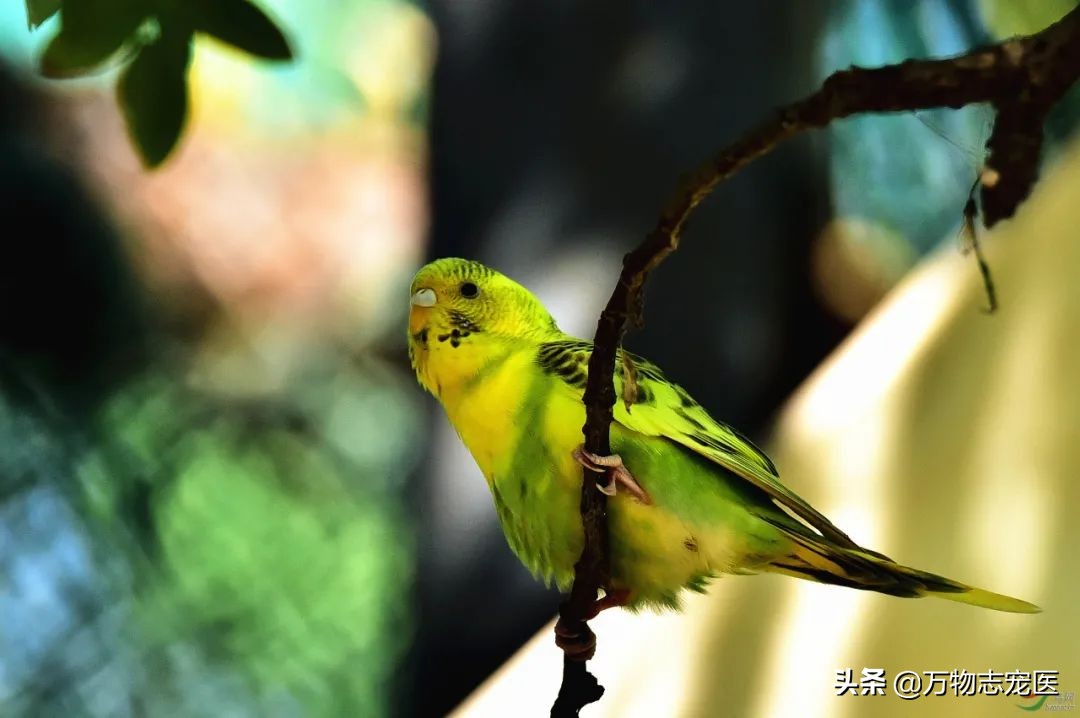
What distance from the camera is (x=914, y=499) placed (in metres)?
1.61

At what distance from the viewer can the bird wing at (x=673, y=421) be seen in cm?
118


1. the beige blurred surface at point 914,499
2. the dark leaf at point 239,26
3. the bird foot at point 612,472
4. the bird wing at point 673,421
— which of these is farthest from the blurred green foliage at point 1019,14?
the dark leaf at point 239,26

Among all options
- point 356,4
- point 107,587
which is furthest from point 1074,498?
point 107,587

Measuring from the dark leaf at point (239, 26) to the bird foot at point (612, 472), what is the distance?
585mm

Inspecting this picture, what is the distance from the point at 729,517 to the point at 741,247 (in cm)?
73

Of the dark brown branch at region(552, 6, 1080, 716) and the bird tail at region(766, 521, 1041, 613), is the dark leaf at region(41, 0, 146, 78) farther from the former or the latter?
the bird tail at region(766, 521, 1041, 613)

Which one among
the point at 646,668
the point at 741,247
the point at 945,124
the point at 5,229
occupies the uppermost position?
the point at 945,124

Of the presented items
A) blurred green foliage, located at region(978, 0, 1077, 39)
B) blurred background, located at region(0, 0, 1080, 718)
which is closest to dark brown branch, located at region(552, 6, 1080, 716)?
blurred background, located at region(0, 0, 1080, 718)

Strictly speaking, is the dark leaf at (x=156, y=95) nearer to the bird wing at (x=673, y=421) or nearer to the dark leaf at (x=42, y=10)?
the dark leaf at (x=42, y=10)

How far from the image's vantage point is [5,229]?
1.63 m

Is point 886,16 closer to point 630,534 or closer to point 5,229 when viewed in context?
point 630,534

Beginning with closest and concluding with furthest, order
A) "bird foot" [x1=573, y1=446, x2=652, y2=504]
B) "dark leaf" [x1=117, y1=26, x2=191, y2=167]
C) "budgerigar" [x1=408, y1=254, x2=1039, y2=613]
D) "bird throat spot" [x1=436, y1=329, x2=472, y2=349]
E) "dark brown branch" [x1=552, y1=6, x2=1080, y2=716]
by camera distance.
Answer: "dark brown branch" [x1=552, y1=6, x2=1080, y2=716]
"dark leaf" [x1=117, y1=26, x2=191, y2=167]
"bird foot" [x1=573, y1=446, x2=652, y2=504]
"budgerigar" [x1=408, y1=254, x2=1039, y2=613]
"bird throat spot" [x1=436, y1=329, x2=472, y2=349]

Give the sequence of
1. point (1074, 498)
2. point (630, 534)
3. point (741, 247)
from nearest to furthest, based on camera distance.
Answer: point (630, 534), point (1074, 498), point (741, 247)

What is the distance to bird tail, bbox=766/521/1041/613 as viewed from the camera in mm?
1203
